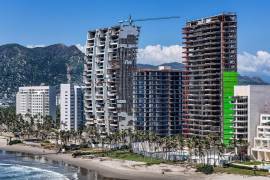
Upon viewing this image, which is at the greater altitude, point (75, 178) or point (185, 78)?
point (185, 78)

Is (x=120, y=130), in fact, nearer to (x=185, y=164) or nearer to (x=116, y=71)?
(x=116, y=71)

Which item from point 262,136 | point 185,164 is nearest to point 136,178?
point 185,164

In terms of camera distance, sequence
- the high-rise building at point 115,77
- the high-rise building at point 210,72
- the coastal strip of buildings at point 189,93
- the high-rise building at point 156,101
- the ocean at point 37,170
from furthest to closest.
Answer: the high-rise building at point 115,77, the high-rise building at point 156,101, the high-rise building at point 210,72, the coastal strip of buildings at point 189,93, the ocean at point 37,170

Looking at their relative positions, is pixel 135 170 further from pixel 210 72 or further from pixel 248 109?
pixel 210 72

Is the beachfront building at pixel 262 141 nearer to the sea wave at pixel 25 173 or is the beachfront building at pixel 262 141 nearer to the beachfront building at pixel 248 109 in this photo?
the beachfront building at pixel 248 109

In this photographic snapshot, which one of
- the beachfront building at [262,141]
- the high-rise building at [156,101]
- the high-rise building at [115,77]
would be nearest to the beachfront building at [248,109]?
the beachfront building at [262,141]

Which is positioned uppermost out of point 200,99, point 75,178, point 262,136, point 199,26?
point 199,26
